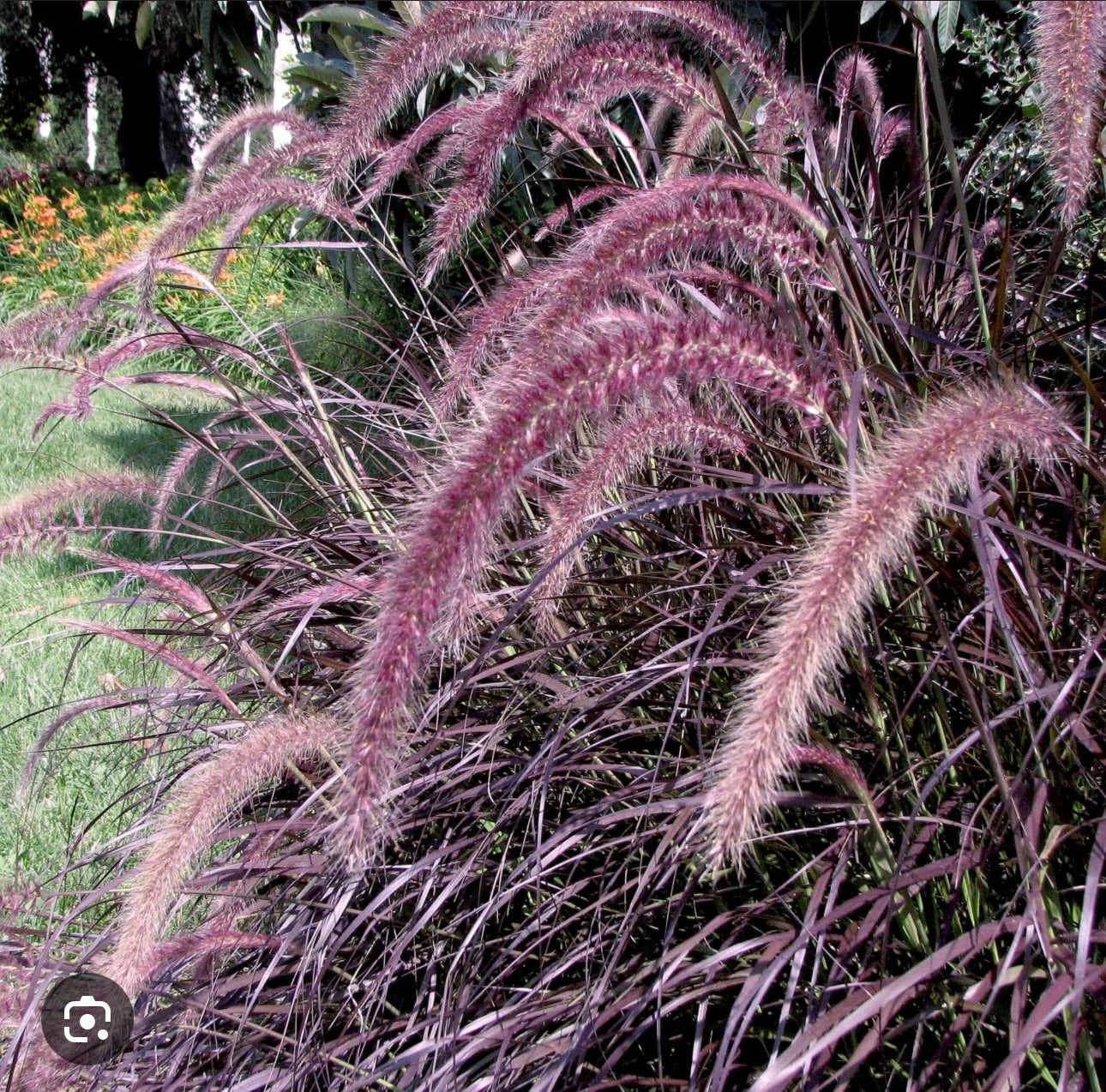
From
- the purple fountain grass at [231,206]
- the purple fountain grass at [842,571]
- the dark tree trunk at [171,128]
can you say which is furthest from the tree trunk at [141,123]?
the purple fountain grass at [842,571]

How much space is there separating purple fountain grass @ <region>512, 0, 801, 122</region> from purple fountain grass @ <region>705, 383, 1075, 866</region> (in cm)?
89

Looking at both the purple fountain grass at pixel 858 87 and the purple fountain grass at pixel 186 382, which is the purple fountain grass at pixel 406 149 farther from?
the purple fountain grass at pixel 858 87

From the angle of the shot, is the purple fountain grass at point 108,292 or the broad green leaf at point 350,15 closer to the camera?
the purple fountain grass at point 108,292

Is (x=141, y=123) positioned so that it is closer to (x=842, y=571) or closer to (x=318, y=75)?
(x=318, y=75)

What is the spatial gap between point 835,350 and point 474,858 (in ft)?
3.23

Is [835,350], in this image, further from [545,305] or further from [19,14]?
[19,14]

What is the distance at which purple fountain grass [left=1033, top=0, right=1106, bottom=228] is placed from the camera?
1494 mm

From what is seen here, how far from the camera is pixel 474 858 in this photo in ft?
5.68

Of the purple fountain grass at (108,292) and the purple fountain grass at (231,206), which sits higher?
the purple fountain grass at (231,206)

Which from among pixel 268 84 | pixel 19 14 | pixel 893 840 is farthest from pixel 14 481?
pixel 19 14

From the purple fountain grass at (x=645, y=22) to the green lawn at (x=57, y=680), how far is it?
3.61ft

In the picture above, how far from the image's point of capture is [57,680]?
3842 millimetres

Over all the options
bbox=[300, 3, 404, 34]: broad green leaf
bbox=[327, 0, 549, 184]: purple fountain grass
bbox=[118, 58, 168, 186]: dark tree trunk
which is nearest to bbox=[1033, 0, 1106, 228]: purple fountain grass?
bbox=[327, 0, 549, 184]: purple fountain grass

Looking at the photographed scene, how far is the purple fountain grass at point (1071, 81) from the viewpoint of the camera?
1.49 metres
